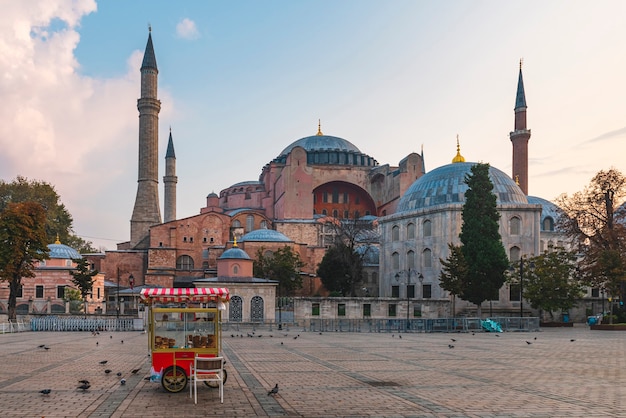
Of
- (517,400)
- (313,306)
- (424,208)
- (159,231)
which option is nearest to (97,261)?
(159,231)

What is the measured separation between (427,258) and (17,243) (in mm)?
27780

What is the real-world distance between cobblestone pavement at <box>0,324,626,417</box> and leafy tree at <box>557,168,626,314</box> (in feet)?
59.8

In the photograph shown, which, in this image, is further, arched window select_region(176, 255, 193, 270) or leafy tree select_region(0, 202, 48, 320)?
arched window select_region(176, 255, 193, 270)

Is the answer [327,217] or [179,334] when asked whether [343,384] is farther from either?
[327,217]

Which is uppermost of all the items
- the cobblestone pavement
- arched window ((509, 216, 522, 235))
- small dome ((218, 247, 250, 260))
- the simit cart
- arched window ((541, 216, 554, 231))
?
arched window ((541, 216, 554, 231))

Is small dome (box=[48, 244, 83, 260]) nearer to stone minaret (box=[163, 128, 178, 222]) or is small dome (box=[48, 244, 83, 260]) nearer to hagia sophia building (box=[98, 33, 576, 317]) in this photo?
hagia sophia building (box=[98, 33, 576, 317])

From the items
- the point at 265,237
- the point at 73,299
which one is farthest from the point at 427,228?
the point at 73,299

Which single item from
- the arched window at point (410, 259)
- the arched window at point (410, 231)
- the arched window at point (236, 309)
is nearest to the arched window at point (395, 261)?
the arched window at point (410, 259)

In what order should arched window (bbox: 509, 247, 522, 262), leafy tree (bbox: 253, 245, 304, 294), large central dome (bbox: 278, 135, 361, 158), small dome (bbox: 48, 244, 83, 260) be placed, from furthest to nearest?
large central dome (bbox: 278, 135, 361, 158) → leafy tree (bbox: 253, 245, 304, 294) → small dome (bbox: 48, 244, 83, 260) → arched window (bbox: 509, 247, 522, 262)

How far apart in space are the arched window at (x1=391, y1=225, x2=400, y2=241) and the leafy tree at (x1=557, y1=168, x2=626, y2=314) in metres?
13.8

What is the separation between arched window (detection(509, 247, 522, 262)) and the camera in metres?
44.7

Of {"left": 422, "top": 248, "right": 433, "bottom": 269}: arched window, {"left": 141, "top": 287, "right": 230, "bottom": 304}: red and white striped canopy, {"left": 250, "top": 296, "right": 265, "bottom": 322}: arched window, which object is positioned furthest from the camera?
{"left": 422, "top": 248, "right": 433, "bottom": 269}: arched window

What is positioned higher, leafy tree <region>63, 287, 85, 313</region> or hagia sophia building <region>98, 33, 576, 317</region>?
hagia sophia building <region>98, 33, 576, 317</region>

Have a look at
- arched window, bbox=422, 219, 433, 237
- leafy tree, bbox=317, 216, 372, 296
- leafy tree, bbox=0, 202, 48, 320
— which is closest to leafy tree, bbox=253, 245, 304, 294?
leafy tree, bbox=317, 216, 372, 296
